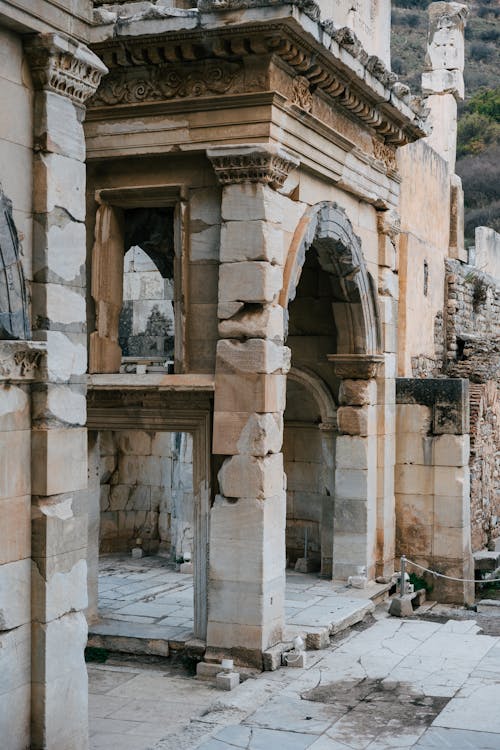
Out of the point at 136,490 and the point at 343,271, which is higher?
the point at 343,271

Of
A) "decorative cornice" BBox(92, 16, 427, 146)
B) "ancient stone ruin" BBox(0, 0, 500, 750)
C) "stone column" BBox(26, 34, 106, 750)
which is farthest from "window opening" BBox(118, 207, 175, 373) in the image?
"stone column" BBox(26, 34, 106, 750)

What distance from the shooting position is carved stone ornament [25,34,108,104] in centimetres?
638

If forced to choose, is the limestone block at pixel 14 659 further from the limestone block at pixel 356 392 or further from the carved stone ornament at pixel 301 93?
the limestone block at pixel 356 392

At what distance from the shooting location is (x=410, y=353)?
1464 cm

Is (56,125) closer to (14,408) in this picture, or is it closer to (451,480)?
(14,408)

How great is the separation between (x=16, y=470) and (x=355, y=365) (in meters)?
6.85

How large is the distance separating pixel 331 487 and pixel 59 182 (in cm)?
772

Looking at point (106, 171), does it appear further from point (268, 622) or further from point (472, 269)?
point (472, 269)

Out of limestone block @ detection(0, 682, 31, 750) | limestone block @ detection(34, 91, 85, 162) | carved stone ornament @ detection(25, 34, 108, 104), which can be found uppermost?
carved stone ornament @ detection(25, 34, 108, 104)

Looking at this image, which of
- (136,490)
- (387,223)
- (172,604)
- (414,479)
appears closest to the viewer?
(172,604)

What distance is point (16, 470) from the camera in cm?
632

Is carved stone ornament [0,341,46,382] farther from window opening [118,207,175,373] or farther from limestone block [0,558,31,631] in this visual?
window opening [118,207,175,373]

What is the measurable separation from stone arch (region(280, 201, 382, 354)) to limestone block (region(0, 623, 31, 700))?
4763 millimetres

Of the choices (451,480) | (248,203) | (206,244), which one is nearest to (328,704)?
(206,244)
